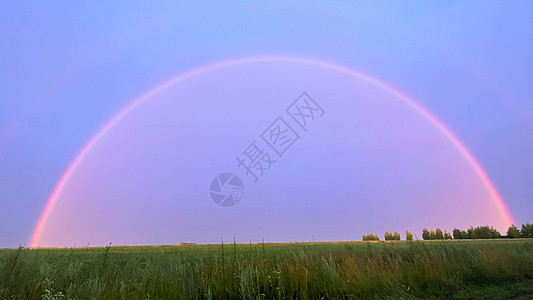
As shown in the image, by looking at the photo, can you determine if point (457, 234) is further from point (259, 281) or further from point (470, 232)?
point (259, 281)

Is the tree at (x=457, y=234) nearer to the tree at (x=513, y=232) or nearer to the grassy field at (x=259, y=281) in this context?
the tree at (x=513, y=232)

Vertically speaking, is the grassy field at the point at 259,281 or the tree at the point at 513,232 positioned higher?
the grassy field at the point at 259,281

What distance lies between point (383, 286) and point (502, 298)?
9.47 ft

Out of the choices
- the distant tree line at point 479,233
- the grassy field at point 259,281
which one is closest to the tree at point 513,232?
the distant tree line at point 479,233

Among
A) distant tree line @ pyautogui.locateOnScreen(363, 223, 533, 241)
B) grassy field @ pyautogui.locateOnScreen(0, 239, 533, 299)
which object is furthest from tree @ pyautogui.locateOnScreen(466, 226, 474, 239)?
grassy field @ pyautogui.locateOnScreen(0, 239, 533, 299)

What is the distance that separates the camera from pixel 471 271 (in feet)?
32.2

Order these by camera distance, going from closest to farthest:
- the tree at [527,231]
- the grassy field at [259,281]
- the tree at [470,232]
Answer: the grassy field at [259,281] → the tree at [527,231] → the tree at [470,232]

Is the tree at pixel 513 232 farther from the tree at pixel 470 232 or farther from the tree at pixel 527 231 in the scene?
the tree at pixel 470 232

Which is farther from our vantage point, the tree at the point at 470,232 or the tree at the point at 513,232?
the tree at the point at 470,232

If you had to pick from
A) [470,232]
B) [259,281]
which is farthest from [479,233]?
[259,281]

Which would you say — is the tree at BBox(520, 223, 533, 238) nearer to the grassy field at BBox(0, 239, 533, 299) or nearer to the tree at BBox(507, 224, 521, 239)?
the tree at BBox(507, 224, 521, 239)

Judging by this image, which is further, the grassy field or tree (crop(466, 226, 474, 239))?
tree (crop(466, 226, 474, 239))

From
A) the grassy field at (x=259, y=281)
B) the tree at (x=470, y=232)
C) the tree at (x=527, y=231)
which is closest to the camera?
the grassy field at (x=259, y=281)

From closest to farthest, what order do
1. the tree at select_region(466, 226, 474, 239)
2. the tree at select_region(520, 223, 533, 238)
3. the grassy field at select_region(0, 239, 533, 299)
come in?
1. the grassy field at select_region(0, 239, 533, 299)
2. the tree at select_region(520, 223, 533, 238)
3. the tree at select_region(466, 226, 474, 239)
